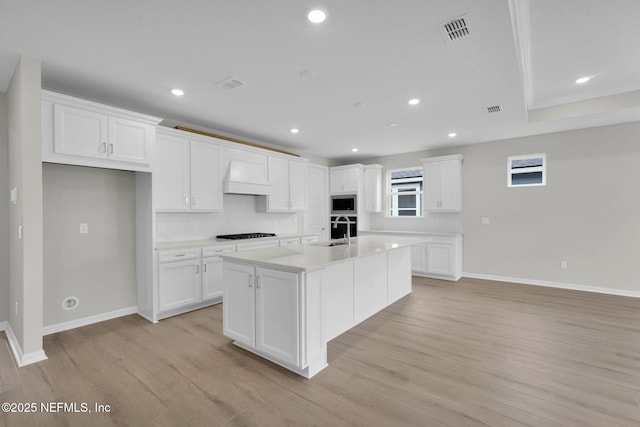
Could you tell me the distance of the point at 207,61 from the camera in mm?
2562

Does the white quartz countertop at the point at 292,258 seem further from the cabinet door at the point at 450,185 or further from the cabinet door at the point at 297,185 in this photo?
the cabinet door at the point at 450,185

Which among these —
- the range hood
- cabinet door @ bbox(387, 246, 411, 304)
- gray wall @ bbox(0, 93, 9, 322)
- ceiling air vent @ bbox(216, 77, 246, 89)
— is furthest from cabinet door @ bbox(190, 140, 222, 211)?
cabinet door @ bbox(387, 246, 411, 304)

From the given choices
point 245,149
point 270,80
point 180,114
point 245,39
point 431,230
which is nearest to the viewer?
point 245,39

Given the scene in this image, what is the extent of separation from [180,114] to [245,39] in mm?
2138

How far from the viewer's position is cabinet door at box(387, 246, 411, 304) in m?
3.83

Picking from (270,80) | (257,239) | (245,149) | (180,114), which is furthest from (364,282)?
(180,114)

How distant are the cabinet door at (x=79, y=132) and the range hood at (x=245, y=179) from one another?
160 cm

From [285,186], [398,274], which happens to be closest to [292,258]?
[398,274]

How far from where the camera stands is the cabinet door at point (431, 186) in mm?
5871

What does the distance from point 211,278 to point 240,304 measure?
1487 millimetres

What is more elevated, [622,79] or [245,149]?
[622,79]

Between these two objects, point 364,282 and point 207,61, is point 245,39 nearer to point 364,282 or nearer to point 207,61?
point 207,61

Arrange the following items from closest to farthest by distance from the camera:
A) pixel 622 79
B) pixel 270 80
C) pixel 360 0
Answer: pixel 360 0, pixel 270 80, pixel 622 79

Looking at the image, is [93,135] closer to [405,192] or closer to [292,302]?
[292,302]
